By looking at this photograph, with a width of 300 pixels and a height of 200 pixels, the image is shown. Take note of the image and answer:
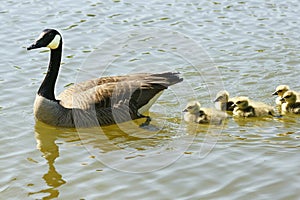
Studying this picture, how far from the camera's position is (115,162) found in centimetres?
762

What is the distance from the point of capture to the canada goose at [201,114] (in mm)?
8750

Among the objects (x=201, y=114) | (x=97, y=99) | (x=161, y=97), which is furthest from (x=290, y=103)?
(x=97, y=99)

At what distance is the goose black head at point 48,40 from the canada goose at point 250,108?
2.89 meters

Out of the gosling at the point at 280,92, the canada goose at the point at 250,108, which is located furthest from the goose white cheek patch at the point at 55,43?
the gosling at the point at 280,92

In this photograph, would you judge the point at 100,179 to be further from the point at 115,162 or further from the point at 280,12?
the point at 280,12

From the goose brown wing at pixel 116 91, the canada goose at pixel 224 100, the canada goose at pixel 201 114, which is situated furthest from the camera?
the canada goose at pixel 224 100

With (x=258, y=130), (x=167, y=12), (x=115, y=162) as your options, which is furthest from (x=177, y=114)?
(x=167, y=12)

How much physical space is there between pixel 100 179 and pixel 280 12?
738cm

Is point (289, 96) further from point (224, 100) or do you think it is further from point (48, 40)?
point (48, 40)

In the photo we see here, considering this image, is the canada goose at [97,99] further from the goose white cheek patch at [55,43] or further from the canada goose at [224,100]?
the canada goose at [224,100]

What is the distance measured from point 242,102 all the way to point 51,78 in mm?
2918

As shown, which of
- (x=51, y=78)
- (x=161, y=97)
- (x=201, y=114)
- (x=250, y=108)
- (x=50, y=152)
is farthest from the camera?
(x=161, y=97)

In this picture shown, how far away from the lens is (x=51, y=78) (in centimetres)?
915

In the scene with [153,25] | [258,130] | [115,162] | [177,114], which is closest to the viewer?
[115,162]
